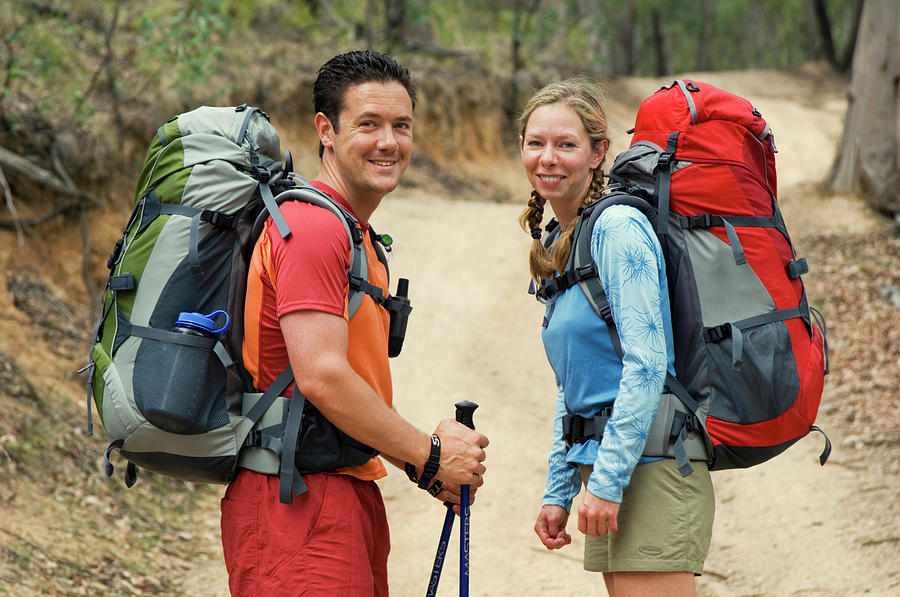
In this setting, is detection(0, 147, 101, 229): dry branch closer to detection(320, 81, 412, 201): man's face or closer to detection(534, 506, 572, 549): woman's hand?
detection(320, 81, 412, 201): man's face

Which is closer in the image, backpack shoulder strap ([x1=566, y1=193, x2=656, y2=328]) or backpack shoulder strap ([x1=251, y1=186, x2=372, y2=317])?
backpack shoulder strap ([x1=251, y1=186, x2=372, y2=317])

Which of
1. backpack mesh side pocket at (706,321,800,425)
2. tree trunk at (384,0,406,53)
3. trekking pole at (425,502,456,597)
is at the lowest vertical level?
trekking pole at (425,502,456,597)

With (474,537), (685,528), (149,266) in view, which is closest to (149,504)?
(474,537)

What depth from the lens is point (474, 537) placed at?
213 inches

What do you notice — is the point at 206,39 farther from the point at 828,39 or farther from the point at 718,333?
the point at 828,39

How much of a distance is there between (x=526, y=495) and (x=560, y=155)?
3687mm

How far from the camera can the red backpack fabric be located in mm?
2402

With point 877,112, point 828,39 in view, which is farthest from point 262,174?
point 828,39

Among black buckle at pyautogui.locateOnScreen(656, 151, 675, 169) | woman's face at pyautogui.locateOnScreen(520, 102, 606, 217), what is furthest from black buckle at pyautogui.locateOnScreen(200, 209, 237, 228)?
black buckle at pyautogui.locateOnScreen(656, 151, 675, 169)

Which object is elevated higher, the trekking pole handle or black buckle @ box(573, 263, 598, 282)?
black buckle @ box(573, 263, 598, 282)

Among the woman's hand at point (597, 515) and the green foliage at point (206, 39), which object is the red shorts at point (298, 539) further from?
the green foliage at point (206, 39)

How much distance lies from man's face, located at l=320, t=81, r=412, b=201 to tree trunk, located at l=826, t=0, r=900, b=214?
8890 mm

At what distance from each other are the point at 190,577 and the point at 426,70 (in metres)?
13.0

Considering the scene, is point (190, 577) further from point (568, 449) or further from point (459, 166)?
point (459, 166)
